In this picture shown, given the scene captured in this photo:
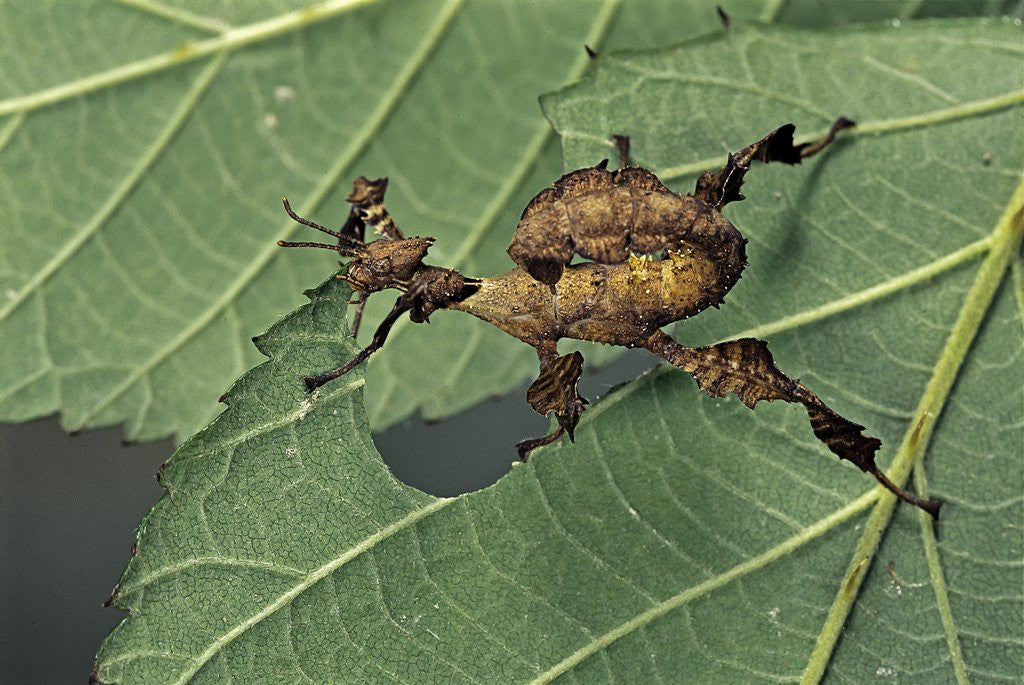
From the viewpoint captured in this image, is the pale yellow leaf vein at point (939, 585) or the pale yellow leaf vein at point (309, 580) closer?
the pale yellow leaf vein at point (309, 580)

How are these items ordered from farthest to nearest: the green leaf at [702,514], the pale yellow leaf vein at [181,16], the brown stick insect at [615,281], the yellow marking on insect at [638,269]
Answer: the pale yellow leaf vein at [181,16] < the yellow marking on insect at [638,269] < the green leaf at [702,514] < the brown stick insect at [615,281]

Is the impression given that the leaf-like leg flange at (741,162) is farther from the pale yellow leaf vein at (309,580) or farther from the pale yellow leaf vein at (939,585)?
the pale yellow leaf vein at (309,580)

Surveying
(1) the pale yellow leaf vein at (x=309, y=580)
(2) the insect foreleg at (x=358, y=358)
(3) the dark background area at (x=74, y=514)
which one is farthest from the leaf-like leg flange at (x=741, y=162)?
(3) the dark background area at (x=74, y=514)

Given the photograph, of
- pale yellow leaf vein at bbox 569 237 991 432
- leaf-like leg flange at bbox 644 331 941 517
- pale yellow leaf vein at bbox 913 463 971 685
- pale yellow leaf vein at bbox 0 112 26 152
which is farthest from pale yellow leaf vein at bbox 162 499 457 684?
pale yellow leaf vein at bbox 0 112 26 152

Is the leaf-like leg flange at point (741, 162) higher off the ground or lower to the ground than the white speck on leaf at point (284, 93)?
higher

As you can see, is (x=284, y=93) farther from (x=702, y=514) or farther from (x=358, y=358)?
(x=702, y=514)

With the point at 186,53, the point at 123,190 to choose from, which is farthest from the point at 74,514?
the point at 186,53
